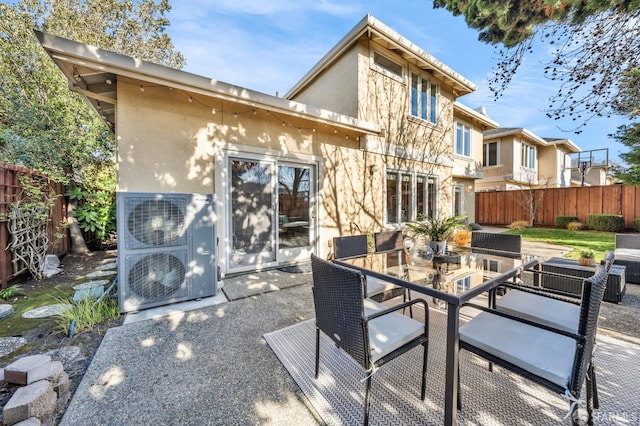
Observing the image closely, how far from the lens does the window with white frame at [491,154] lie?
Result: 14.8 metres

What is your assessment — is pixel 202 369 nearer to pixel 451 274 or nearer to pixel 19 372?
pixel 19 372

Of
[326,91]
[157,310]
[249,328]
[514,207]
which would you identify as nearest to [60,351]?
[157,310]

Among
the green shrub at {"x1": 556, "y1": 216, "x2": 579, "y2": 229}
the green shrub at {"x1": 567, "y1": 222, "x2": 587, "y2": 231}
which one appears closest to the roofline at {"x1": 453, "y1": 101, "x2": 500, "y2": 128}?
the green shrub at {"x1": 556, "y1": 216, "x2": 579, "y2": 229}

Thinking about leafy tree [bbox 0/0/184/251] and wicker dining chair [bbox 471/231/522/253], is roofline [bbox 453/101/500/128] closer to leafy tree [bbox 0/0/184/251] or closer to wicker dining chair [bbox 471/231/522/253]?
wicker dining chair [bbox 471/231/522/253]

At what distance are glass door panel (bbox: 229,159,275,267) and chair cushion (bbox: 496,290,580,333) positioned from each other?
3.97 metres

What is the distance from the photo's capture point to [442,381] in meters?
2.05

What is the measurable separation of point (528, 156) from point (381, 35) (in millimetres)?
14752

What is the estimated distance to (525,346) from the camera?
1.64m

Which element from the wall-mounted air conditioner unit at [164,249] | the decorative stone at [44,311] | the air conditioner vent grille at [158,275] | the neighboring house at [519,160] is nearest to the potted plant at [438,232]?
the wall-mounted air conditioner unit at [164,249]

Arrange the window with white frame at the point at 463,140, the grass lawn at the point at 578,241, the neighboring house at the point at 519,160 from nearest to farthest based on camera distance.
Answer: the grass lawn at the point at 578,241, the window with white frame at the point at 463,140, the neighboring house at the point at 519,160

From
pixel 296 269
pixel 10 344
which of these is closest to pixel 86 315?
pixel 10 344

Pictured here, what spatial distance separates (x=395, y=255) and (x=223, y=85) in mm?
3754

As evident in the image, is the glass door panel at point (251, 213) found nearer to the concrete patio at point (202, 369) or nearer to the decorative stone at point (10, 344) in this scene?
the concrete patio at point (202, 369)

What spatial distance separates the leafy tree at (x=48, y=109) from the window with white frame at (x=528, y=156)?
64.4 ft
